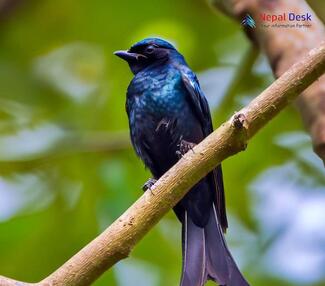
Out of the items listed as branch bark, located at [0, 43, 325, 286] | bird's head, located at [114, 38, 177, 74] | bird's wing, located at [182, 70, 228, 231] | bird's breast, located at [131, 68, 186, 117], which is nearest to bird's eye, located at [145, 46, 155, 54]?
bird's head, located at [114, 38, 177, 74]

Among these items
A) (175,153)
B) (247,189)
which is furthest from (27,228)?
(247,189)

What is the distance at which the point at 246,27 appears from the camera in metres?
2.90

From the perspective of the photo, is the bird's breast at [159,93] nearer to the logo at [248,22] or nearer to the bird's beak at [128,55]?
the bird's beak at [128,55]

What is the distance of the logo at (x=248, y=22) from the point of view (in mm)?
2848

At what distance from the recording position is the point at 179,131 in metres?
3.22

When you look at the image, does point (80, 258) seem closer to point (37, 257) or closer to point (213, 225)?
point (213, 225)

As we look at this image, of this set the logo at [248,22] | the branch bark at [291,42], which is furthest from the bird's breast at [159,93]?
the logo at [248,22]

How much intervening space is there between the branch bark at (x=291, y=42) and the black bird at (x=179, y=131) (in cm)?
38

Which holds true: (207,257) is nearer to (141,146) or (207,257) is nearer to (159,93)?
(141,146)

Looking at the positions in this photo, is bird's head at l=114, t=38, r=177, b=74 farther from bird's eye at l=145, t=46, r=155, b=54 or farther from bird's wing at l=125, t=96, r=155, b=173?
bird's wing at l=125, t=96, r=155, b=173

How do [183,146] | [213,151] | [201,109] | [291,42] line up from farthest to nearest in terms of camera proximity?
[201,109]
[183,146]
[291,42]
[213,151]

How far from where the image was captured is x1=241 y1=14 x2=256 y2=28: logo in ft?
9.34

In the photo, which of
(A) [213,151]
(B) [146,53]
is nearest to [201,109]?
(B) [146,53]

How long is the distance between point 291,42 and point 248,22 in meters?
0.23
